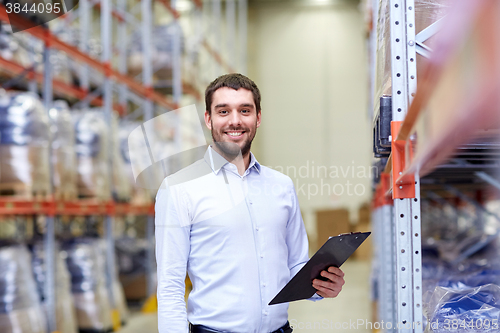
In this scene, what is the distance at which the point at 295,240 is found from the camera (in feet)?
6.94

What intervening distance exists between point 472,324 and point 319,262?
0.67 m

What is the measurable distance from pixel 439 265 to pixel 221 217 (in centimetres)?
302

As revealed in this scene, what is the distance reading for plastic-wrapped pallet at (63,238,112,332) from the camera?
17.8 ft

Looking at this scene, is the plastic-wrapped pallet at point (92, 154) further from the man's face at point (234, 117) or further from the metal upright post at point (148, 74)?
the man's face at point (234, 117)

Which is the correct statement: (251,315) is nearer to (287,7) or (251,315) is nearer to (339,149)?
(339,149)

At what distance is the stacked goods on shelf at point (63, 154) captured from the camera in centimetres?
505

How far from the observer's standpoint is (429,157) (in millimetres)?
886

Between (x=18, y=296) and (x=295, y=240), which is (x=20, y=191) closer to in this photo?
(x=18, y=296)

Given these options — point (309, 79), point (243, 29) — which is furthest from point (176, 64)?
point (309, 79)

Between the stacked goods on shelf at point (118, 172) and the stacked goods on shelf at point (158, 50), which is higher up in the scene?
the stacked goods on shelf at point (158, 50)

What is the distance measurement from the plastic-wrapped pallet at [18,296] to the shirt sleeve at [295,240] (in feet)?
9.78

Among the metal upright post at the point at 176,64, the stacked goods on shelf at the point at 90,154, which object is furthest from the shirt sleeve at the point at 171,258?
the metal upright post at the point at 176,64

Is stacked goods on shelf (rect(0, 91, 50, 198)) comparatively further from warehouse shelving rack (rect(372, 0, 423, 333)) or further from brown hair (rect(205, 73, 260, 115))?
warehouse shelving rack (rect(372, 0, 423, 333))

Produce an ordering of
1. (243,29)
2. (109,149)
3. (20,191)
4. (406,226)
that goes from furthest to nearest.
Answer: (243,29) < (109,149) < (20,191) < (406,226)
